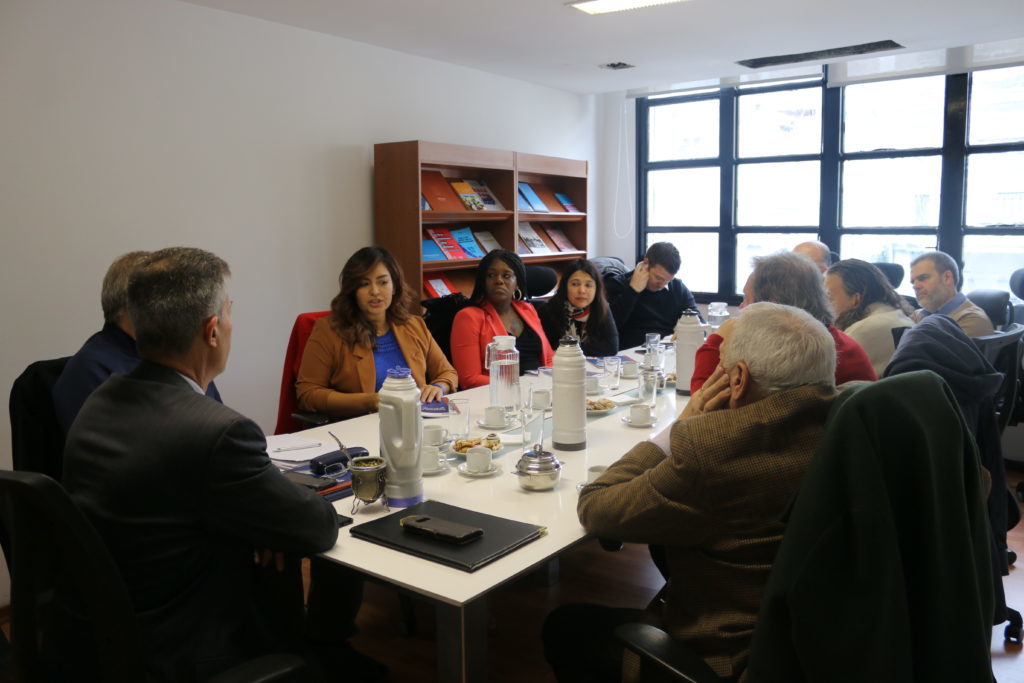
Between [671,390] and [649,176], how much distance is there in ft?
13.9

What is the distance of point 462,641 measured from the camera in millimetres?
1403

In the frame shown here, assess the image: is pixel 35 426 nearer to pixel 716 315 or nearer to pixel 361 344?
pixel 361 344

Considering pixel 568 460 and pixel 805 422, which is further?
pixel 568 460

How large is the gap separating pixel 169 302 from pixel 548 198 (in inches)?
195

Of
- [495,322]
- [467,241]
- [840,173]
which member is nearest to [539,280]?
[467,241]

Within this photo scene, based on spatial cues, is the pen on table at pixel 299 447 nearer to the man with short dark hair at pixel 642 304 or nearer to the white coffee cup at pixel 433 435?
the white coffee cup at pixel 433 435

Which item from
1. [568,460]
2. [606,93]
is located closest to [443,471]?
[568,460]

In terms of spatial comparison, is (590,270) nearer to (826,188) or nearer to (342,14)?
(342,14)

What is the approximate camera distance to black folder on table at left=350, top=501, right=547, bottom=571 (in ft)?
5.09

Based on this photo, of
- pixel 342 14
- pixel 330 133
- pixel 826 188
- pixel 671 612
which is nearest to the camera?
pixel 671 612

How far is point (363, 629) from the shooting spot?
2811 mm

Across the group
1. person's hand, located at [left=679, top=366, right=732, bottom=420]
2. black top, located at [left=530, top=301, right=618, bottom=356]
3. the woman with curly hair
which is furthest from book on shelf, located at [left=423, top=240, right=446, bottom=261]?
person's hand, located at [left=679, top=366, right=732, bottom=420]

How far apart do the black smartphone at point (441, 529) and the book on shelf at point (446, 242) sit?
3458 mm

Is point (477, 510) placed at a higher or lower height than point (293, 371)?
lower
